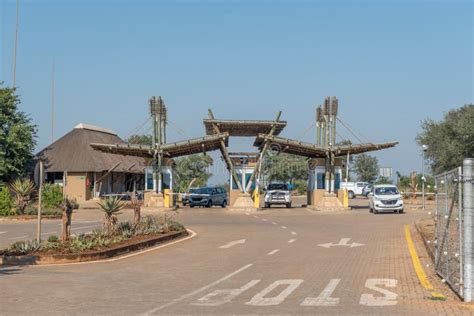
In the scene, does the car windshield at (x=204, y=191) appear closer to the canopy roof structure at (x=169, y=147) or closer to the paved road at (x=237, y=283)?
the canopy roof structure at (x=169, y=147)

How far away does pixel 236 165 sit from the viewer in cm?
4775

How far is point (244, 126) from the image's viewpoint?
44.7m

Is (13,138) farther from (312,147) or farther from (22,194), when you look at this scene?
(312,147)

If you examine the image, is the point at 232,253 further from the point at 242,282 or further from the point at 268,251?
the point at 242,282

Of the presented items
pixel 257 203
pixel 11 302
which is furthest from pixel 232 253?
pixel 257 203

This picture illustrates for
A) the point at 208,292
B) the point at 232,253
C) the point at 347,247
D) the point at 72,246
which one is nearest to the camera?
the point at 208,292

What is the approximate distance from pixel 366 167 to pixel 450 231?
297 feet

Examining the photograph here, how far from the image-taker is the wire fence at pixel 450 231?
11148 millimetres

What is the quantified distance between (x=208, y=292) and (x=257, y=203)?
34.5 m

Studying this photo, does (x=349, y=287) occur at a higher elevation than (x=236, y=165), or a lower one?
lower

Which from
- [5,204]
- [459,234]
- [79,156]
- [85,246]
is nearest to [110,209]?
[85,246]

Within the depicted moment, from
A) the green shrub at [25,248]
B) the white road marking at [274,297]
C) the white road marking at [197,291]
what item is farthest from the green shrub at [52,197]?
the white road marking at [274,297]

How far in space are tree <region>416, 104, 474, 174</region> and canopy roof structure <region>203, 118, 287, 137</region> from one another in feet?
39.0

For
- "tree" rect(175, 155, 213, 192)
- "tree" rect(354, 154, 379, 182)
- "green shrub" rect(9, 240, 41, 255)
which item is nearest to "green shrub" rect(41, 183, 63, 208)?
"green shrub" rect(9, 240, 41, 255)
